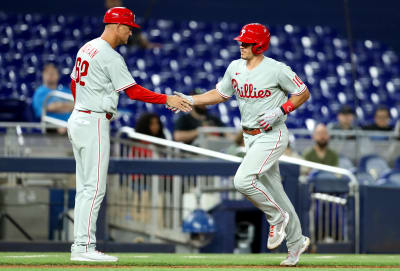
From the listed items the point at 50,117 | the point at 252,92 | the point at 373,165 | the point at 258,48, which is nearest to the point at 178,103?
the point at 252,92

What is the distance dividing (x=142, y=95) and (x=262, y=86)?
788mm

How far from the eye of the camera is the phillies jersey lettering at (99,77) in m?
5.20

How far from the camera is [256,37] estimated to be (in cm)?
532

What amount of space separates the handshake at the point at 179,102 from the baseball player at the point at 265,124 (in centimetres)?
41

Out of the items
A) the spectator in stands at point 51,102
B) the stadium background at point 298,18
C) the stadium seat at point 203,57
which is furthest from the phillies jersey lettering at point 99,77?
the stadium background at point 298,18

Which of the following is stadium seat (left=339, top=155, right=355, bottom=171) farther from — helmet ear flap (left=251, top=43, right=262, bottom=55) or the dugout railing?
helmet ear flap (left=251, top=43, right=262, bottom=55)

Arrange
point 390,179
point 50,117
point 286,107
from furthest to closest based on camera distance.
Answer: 1. point 50,117
2. point 390,179
3. point 286,107

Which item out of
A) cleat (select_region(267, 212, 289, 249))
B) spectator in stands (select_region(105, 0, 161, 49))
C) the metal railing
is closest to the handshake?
cleat (select_region(267, 212, 289, 249))

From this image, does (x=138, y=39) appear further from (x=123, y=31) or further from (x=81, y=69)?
(x=81, y=69)

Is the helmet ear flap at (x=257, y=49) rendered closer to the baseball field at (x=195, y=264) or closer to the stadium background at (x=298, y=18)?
the baseball field at (x=195, y=264)

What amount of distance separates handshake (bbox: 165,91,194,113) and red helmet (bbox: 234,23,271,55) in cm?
63

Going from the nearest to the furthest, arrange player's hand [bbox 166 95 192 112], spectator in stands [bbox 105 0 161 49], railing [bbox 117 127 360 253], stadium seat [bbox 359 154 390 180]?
player's hand [bbox 166 95 192 112], railing [bbox 117 127 360 253], stadium seat [bbox 359 154 390 180], spectator in stands [bbox 105 0 161 49]

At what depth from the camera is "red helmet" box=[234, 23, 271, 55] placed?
210 inches

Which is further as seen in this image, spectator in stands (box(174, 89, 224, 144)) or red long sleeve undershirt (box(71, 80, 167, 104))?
spectator in stands (box(174, 89, 224, 144))
